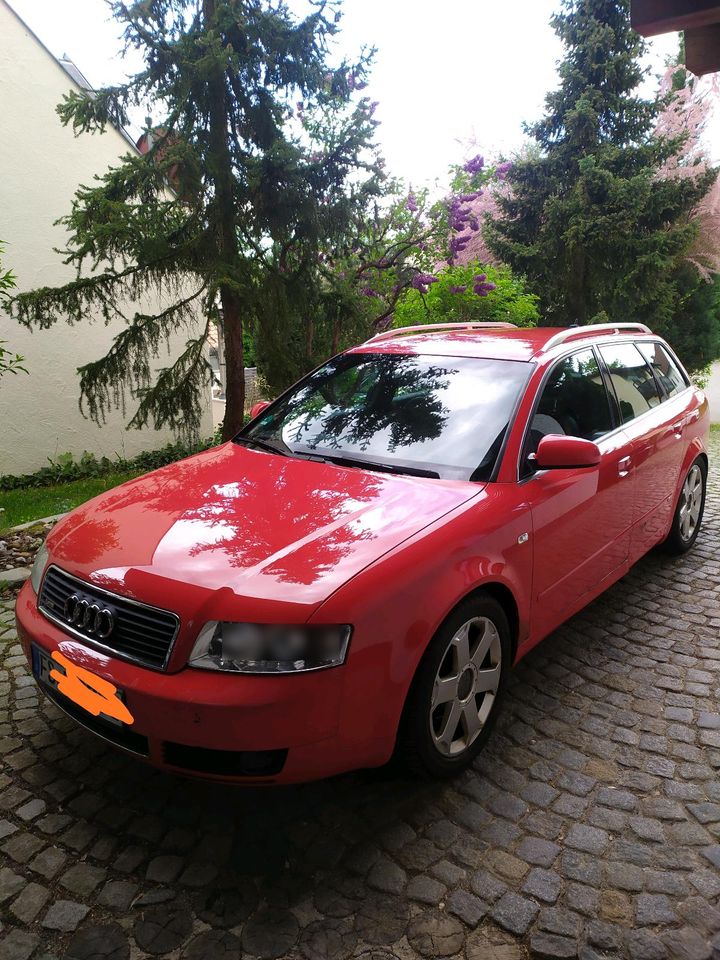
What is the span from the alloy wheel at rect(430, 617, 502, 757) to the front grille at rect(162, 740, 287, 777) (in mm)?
605

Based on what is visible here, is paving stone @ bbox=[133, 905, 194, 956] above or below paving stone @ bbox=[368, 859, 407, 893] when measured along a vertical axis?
above

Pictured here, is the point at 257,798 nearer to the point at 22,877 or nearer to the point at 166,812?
the point at 166,812

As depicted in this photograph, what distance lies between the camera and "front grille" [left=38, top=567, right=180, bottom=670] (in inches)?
87.7

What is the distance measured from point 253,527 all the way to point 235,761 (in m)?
0.80

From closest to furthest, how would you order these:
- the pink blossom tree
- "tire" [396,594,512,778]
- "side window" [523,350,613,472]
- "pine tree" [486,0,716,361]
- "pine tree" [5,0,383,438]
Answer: "tire" [396,594,512,778]
"side window" [523,350,613,472]
"pine tree" [5,0,383,438]
"pine tree" [486,0,716,361]
the pink blossom tree

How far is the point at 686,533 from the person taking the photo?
5164mm

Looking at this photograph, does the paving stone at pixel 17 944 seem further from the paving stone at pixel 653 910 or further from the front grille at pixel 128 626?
the paving stone at pixel 653 910

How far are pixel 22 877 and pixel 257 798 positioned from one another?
794 mm

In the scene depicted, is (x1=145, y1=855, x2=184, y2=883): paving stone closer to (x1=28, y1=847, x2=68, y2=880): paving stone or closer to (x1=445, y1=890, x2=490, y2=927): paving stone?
(x1=28, y1=847, x2=68, y2=880): paving stone

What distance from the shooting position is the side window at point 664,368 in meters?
4.62

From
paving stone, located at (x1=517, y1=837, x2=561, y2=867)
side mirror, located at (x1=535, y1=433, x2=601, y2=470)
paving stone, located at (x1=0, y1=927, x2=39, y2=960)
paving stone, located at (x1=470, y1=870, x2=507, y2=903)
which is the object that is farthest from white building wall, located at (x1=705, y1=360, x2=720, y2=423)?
paving stone, located at (x1=0, y1=927, x2=39, y2=960)

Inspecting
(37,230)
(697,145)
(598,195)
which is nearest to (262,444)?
(37,230)

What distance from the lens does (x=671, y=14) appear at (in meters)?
3.64

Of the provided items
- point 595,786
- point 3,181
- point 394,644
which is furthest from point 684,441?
point 3,181
